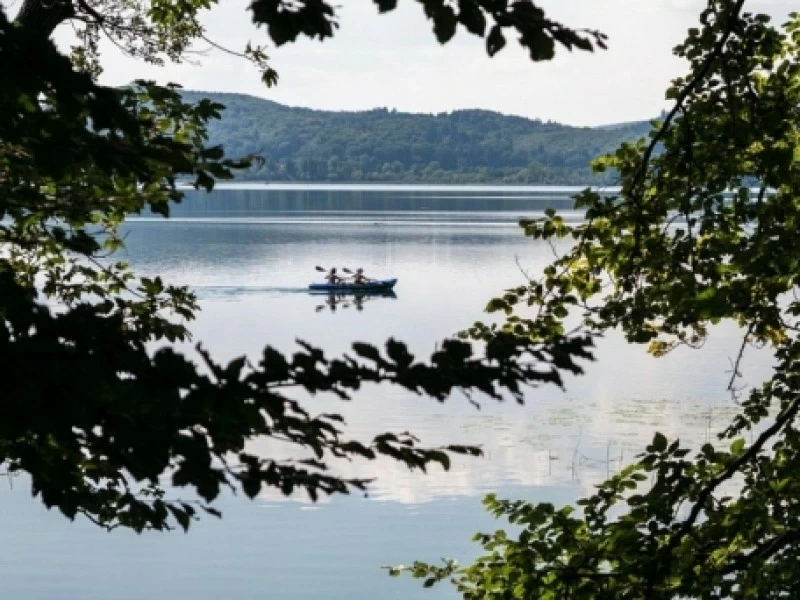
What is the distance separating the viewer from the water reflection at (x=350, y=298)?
57438 mm

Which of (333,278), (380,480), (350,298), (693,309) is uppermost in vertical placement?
(693,309)


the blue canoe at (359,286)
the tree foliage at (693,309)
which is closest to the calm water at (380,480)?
the blue canoe at (359,286)

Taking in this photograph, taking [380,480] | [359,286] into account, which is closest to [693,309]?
[380,480]

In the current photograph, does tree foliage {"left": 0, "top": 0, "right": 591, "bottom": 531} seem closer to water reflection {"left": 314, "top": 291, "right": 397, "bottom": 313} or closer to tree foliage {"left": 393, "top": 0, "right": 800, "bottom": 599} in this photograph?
tree foliage {"left": 393, "top": 0, "right": 800, "bottom": 599}

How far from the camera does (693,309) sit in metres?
6.33

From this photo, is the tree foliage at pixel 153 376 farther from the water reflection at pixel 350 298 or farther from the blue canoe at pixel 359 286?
the blue canoe at pixel 359 286

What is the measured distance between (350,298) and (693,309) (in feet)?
175

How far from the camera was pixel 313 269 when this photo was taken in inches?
2822

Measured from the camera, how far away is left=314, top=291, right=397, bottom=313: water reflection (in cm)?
5744

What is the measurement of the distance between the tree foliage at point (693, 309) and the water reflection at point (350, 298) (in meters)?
48.6

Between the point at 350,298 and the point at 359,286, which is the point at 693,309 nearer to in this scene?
the point at 359,286

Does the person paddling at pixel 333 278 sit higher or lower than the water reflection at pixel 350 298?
higher

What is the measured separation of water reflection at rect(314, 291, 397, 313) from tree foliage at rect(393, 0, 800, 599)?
48.6 metres

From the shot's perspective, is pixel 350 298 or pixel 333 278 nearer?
pixel 333 278
